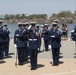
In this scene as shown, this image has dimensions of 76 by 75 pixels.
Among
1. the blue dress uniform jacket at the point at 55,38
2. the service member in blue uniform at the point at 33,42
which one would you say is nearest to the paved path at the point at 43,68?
the service member in blue uniform at the point at 33,42

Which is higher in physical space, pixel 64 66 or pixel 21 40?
pixel 21 40

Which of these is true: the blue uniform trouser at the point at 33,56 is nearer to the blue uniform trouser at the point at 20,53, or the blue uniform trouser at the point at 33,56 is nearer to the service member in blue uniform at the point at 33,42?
the service member in blue uniform at the point at 33,42

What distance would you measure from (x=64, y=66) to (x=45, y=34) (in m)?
5.86

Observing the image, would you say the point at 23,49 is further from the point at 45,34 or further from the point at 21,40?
the point at 45,34

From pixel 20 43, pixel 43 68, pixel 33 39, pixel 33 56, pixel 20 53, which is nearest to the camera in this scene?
pixel 33 39

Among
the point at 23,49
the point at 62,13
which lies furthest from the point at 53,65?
the point at 62,13

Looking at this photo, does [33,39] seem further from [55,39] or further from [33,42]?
[55,39]

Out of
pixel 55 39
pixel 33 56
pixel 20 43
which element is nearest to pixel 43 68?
pixel 33 56

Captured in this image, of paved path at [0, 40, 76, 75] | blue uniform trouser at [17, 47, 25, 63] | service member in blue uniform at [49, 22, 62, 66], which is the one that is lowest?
paved path at [0, 40, 76, 75]

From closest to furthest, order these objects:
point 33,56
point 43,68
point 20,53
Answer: point 33,56, point 43,68, point 20,53

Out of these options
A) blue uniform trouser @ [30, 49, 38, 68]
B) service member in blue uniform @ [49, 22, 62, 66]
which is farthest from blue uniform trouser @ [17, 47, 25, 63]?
service member in blue uniform @ [49, 22, 62, 66]

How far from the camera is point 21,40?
15.7 meters

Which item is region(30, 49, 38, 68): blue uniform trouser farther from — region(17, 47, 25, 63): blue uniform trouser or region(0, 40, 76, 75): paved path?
region(17, 47, 25, 63): blue uniform trouser

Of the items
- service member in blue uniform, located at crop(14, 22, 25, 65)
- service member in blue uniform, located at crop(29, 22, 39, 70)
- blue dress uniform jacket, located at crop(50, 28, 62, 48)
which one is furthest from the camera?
service member in blue uniform, located at crop(14, 22, 25, 65)
